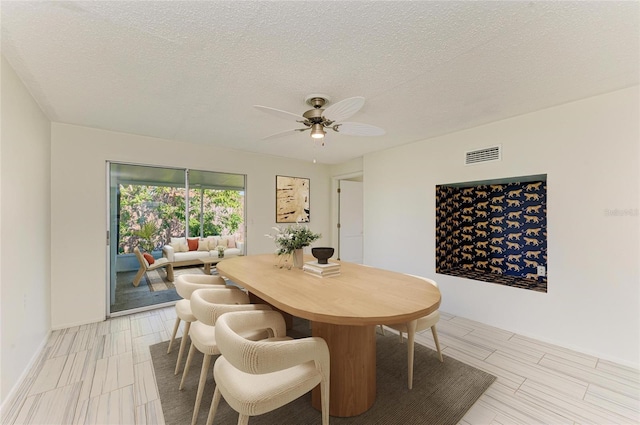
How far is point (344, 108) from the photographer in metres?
1.81

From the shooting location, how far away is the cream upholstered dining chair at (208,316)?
61.4 inches

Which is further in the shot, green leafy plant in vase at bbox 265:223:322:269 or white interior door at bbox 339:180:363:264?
white interior door at bbox 339:180:363:264

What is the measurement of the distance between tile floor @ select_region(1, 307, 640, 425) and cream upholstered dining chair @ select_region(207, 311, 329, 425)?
0.89m

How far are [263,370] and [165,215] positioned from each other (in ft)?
10.9

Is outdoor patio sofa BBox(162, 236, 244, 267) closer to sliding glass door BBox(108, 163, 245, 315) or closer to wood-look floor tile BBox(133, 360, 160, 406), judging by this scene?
sliding glass door BBox(108, 163, 245, 315)

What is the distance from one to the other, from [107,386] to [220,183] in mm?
2915

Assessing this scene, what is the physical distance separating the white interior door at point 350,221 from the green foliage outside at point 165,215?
7.47 feet

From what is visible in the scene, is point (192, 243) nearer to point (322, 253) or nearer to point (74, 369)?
point (74, 369)

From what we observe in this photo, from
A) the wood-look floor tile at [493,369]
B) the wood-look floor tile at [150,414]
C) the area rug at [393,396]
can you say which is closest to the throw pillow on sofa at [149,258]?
the area rug at [393,396]

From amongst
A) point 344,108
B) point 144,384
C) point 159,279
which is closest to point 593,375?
point 344,108

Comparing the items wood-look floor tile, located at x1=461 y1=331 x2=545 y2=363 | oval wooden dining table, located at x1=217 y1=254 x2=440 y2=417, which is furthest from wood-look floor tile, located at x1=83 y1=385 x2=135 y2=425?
wood-look floor tile, located at x1=461 y1=331 x2=545 y2=363

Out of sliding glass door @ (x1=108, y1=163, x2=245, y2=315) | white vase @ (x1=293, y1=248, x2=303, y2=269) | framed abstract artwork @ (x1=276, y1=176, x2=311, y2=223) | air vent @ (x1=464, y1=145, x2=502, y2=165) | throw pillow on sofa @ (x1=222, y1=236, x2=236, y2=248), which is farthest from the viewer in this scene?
framed abstract artwork @ (x1=276, y1=176, x2=311, y2=223)

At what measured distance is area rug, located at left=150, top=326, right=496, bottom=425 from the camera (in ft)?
5.50

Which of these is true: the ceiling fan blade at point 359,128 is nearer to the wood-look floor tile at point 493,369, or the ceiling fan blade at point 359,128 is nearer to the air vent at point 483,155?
the air vent at point 483,155
